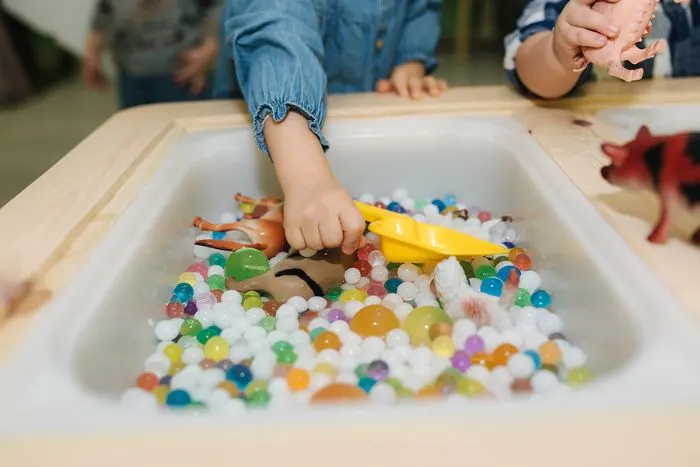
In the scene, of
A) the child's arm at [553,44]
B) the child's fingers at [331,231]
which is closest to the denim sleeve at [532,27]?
the child's arm at [553,44]

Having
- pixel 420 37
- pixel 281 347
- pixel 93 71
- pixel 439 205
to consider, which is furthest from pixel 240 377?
pixel 93 71

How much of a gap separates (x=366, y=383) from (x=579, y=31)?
0.42 meters

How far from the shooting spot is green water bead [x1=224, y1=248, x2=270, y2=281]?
0.65m

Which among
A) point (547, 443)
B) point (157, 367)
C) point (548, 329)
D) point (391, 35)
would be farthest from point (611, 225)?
point (391, 35)

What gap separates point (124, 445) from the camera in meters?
0.34

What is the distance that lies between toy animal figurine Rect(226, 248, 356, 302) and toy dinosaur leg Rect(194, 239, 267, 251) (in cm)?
5

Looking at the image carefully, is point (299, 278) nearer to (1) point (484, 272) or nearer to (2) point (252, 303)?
(2) point (252, 303)

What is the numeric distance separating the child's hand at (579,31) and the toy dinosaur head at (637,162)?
17 centimetres

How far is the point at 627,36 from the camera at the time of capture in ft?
1.97

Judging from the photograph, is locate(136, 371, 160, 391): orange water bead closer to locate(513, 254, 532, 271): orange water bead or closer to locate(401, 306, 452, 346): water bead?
locate(401, 306, 452, 346): water bead

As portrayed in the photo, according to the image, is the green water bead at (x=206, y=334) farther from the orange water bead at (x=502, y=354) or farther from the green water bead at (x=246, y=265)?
the orange water bead at (x=502, y=354)

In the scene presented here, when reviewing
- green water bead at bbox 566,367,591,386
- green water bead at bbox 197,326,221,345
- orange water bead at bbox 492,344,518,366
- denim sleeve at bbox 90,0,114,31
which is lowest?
green water bead at bbox 197,326,221,345

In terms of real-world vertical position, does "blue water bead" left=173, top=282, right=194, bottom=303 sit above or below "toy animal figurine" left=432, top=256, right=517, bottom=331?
below

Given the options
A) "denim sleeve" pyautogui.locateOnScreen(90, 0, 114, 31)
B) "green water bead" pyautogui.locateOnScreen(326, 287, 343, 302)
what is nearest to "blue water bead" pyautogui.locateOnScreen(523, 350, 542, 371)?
"green water bead" pyautogui.locateOnScreen(326, 287, 343, 302)
